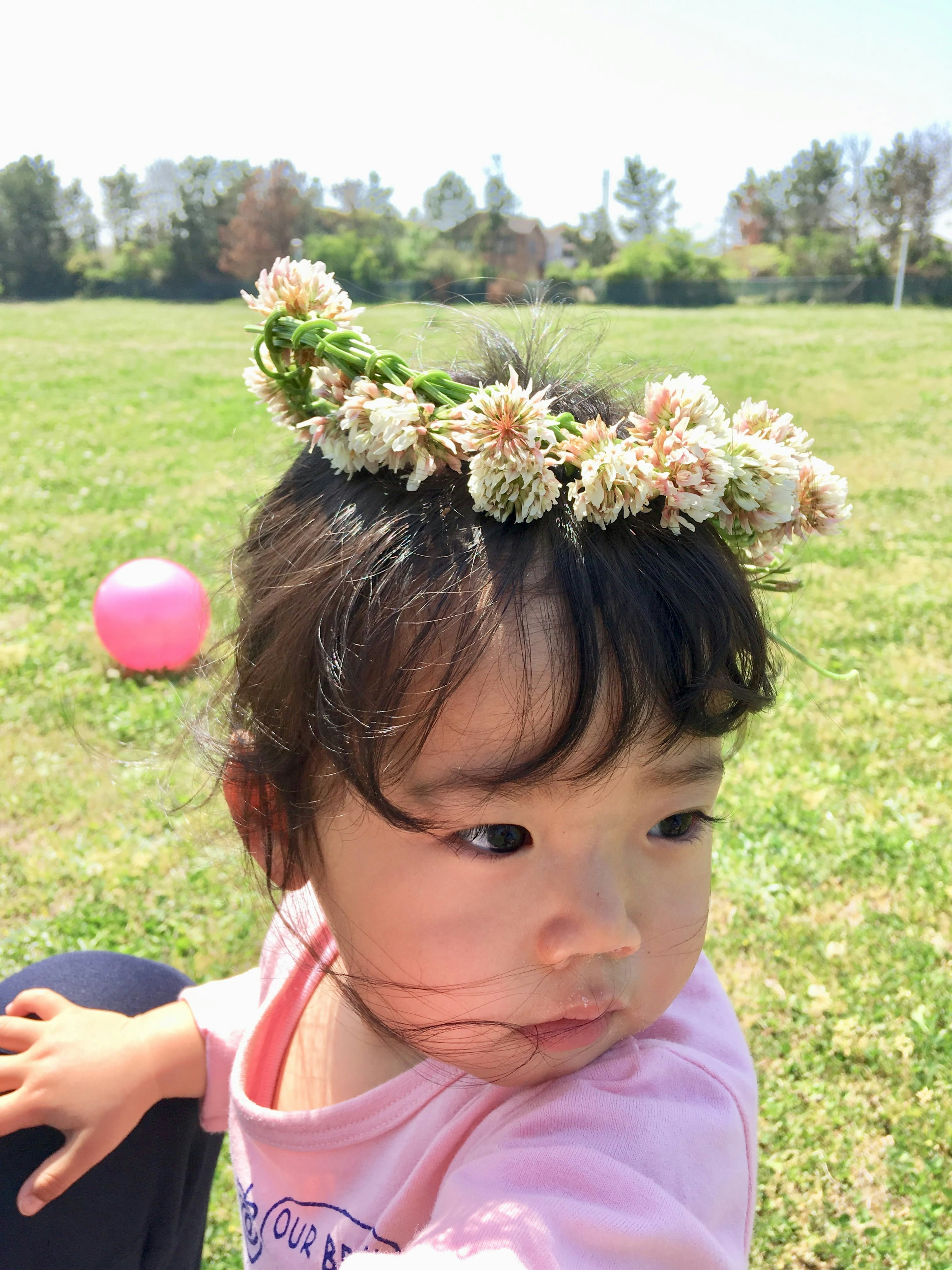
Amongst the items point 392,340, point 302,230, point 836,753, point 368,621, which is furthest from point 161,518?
point 302,230

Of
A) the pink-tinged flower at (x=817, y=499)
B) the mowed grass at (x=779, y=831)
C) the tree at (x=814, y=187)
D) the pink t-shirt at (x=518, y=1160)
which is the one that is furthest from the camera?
the tree at (x=814, y=187)

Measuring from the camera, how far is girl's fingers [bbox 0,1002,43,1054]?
1.51 metres

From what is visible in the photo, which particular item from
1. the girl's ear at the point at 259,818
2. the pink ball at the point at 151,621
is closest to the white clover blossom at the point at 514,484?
the girl's ear at the point at 259,818

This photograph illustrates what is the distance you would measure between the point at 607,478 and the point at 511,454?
102 mm

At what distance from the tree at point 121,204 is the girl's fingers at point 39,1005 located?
55.6 m

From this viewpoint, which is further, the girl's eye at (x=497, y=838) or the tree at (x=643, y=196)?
the tree at (x=643, y=196)

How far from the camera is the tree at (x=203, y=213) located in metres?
47.1

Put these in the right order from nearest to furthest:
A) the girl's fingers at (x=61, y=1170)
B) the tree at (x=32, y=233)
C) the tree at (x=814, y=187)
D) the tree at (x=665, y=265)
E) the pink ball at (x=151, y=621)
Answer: the girl's fingers at (x=61, y=1170), the pink ball at (x=151, y=621), the tree at (x=665, y=265), the tree at (x=32, y=233), the tree at (x=814, y=187)

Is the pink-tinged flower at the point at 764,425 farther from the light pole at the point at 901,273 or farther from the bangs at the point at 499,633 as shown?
the light pole at the point at 901,273

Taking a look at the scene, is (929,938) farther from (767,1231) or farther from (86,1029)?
(86,1029)

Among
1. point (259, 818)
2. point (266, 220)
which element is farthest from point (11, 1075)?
point (266, 220)

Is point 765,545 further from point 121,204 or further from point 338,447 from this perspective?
point 121,204

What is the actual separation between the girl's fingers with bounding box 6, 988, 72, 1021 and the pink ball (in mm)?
3010

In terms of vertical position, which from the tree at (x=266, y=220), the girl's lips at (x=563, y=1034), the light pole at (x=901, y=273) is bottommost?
the girl's lips at (x=563, y=1034)
